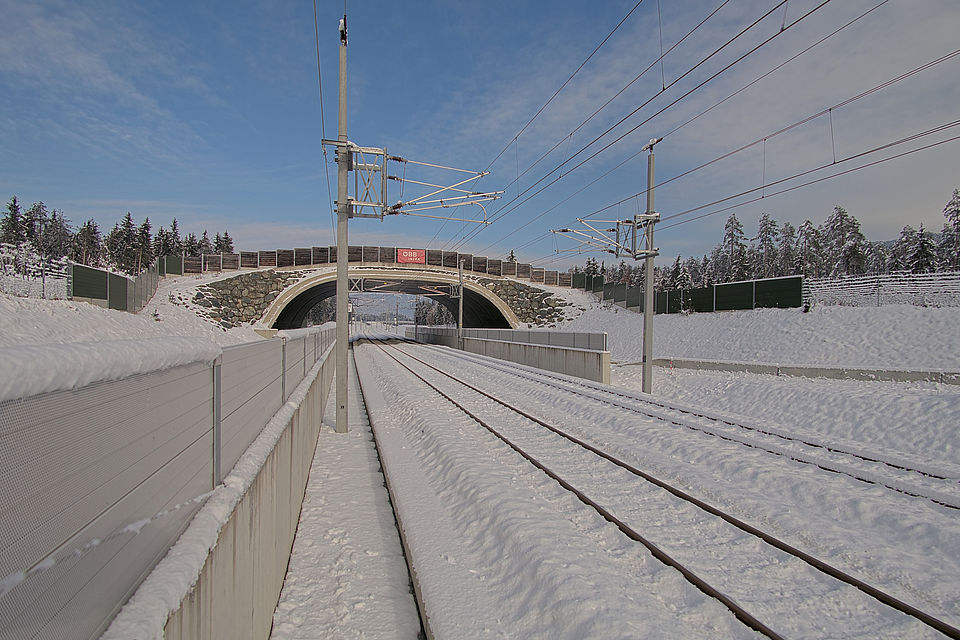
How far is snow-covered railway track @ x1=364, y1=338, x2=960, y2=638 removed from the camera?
4344mm

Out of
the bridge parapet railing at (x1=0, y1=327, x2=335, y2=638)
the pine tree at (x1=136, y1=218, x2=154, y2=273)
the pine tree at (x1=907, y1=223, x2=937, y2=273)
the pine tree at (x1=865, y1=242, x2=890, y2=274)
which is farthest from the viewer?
the pine tree at (x1=136, y1=218, x2=154, y2=273)

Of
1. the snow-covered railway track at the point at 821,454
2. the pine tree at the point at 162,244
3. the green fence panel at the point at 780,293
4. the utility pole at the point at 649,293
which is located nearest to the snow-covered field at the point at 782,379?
the snow-covered railway track at the point at 821,454

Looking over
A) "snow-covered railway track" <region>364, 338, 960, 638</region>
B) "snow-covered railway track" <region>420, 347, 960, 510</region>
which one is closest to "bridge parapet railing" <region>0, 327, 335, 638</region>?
"snow-covered railway track" <region>364, 338, 960, 638</region>

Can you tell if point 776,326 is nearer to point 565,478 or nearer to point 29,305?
point 565,478

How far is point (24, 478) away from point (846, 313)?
33241 millimetres

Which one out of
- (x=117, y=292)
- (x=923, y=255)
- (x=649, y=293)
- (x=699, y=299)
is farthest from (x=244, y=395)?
(x=923, y=255)

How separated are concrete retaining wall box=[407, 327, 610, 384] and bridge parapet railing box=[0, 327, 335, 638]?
1963cm

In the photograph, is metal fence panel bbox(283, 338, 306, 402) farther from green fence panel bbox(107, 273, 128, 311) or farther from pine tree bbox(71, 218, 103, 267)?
pine tree bbox(71, 218, 103, 267)

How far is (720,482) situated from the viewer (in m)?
7.91

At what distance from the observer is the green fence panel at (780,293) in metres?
30.9

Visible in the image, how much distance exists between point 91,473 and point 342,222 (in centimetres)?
1103

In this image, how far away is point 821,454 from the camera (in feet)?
31.3

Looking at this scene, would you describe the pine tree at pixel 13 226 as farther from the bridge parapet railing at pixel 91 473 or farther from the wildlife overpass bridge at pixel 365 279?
the bridge parapet railing at pixel 91 473

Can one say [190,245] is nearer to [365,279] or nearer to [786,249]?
[365,279]
